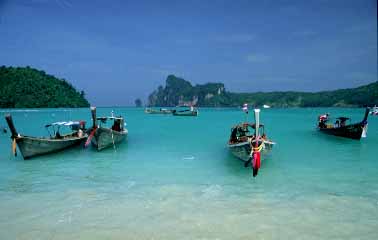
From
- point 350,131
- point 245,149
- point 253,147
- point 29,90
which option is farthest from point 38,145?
point 29,90

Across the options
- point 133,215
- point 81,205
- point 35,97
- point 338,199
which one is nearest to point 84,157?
point 81,205

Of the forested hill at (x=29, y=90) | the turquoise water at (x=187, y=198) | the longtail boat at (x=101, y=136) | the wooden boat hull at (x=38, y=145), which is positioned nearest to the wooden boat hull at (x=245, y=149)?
the turquoise water at (x=187, y=198)

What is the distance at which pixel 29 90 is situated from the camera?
5694 inches

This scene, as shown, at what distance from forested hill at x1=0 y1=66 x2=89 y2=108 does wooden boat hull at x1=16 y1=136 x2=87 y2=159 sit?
138534 millimetres

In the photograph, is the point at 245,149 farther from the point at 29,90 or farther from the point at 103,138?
the point at 29,90

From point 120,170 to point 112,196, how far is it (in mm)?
4795

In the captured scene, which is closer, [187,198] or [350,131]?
[187,198]

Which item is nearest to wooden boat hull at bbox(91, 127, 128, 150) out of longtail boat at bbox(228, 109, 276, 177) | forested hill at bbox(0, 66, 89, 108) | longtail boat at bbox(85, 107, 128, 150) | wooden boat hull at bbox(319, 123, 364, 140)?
longtail boat at bbox(85, 107, 128, 150)

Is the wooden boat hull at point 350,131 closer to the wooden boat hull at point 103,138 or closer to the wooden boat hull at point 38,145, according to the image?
the wooden boat hull at point 103,138

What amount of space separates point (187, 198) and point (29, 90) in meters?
158

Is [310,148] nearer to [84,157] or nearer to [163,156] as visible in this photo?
[163,156]

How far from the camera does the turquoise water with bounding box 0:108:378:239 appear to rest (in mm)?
7696

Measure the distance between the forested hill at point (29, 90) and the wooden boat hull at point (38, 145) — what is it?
455ft

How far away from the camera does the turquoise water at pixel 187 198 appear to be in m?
7.70
